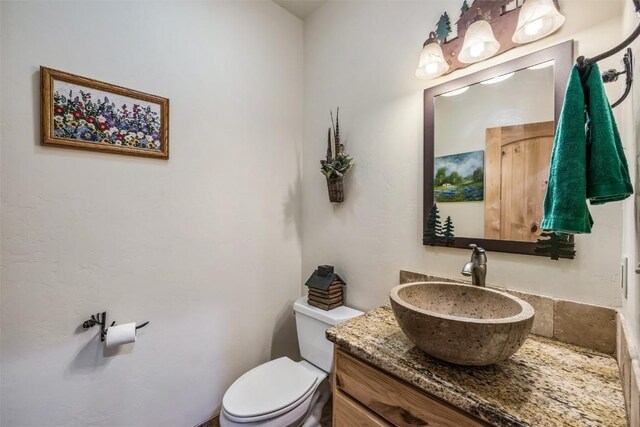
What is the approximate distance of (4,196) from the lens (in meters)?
1.00

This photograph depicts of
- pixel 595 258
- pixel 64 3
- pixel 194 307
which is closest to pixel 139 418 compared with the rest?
pixel 194 307

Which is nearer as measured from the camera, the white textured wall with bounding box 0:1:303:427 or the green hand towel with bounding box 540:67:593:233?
the green hand towel with bounding box 540:67:593:233

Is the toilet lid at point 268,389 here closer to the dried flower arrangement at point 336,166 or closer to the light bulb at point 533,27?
the dried flower arrangement at point 336,166

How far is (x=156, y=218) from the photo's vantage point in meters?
1.34

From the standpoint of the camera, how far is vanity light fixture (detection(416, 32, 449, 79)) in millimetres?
1182

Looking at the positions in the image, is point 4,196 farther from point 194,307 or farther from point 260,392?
point 260,392

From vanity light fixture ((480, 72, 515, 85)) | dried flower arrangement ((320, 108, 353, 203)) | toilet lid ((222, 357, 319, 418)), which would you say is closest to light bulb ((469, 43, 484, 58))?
vanity light fixture ((480, 72, 515, 85))

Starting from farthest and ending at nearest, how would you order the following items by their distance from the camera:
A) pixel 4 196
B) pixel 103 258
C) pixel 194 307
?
pixel 194 307
pixel 103 258
pixel 4 196

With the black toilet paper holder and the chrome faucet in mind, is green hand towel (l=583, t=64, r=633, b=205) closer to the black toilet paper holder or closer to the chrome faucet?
the chrome faucet

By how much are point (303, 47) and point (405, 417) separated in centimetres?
218

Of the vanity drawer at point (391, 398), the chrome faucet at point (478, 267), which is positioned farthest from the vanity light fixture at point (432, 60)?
the vanity drawer at point (391, 398)

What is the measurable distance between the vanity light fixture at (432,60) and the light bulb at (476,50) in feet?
0.38

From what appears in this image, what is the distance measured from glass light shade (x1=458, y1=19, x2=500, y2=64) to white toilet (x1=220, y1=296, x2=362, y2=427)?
1.34m

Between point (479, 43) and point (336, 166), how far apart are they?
84 cm
